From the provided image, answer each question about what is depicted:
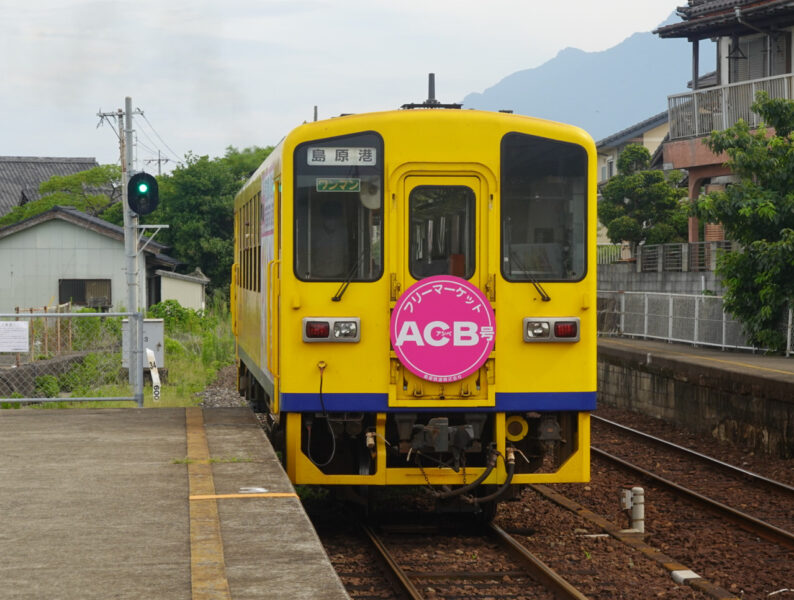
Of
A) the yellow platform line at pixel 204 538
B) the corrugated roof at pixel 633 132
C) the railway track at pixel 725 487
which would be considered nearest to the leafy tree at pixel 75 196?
the corrugated roof at pixel 633 132

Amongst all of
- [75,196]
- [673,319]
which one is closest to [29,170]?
[75,196]

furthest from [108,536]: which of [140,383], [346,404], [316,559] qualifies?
[140,383]

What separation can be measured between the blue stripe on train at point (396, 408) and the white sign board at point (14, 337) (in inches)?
192

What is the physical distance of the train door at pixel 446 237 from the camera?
7.50m

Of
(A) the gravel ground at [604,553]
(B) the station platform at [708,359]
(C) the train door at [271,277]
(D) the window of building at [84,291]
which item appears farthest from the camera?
(D) the window of building at [84,291]

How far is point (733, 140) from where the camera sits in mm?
17062

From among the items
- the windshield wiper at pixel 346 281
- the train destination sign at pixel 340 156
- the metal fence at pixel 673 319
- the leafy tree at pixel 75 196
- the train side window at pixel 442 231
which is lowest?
the metal fence at pixel 673 319

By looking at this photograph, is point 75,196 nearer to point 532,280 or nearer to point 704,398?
point 704,398

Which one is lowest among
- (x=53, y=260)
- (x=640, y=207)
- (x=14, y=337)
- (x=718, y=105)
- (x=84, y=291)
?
(x=14, y=337)

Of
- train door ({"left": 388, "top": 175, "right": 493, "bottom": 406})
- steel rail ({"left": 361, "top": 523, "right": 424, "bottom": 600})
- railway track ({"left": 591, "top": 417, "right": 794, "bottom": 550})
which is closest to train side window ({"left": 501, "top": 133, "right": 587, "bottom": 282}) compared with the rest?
train door ({"left": 388, "top": 175, "right": 493, "bottom": 406})

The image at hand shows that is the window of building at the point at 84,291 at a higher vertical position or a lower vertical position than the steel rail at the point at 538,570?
higher

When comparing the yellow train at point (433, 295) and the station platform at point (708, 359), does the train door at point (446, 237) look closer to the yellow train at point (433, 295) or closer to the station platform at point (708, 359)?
the yellow train at point (433, 295)

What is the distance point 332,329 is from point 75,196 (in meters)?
39.1

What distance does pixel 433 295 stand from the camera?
7320mm
